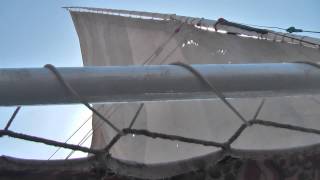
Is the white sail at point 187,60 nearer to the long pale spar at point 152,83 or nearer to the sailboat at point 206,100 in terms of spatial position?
the sailboat at point 206,100

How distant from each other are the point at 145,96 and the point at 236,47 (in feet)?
13.9

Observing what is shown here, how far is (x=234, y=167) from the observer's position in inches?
69.7

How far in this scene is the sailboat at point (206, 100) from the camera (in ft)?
5.21

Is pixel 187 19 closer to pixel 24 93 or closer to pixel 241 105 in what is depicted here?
pixel 241 105

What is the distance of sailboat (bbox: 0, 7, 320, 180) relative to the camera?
1589 millimetres

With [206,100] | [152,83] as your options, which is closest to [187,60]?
[206,100]

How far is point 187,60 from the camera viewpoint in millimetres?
6363

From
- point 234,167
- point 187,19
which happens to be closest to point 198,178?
point 234,167

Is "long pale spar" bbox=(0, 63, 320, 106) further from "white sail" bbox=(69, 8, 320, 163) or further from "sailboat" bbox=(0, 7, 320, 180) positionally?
"white sail" bbox=(69, 8, 320, 163)

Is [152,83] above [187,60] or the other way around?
above

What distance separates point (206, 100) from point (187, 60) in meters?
3.94

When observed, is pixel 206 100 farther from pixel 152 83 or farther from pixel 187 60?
pixel 187 60

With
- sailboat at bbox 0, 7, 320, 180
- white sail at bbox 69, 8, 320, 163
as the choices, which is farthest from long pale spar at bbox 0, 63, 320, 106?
white sail at bbox 69, 8, 320, 163

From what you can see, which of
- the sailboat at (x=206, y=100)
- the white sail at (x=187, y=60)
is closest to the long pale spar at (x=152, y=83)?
the sailboat at (x=206, y=100)
